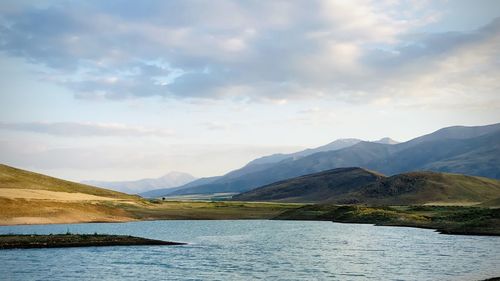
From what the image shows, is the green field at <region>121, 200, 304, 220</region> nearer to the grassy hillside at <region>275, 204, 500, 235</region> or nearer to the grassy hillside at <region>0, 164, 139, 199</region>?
the grassy hillside at <region>275, 204, 500, 235</region>

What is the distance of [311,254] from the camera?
72.2 m

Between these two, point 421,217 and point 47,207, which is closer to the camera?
point 47,207

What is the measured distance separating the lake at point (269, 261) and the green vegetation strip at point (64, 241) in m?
3.30

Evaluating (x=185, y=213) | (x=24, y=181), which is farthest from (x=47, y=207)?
(x=185, y=213)

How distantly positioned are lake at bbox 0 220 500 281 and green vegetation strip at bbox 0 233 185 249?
3.30 meters

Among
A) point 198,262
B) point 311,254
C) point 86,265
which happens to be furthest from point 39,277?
point 311,254

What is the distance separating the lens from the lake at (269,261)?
5350 centimetres

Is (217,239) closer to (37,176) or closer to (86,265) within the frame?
(86,265)

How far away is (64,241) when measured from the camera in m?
79.9

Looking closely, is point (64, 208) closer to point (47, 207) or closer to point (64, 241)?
point (47, 207)

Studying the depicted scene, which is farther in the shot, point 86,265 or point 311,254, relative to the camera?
point 311,254

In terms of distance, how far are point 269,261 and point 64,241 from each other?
Result: 119 feet

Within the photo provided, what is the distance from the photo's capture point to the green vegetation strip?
7638cm

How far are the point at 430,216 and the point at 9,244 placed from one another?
112 metres
